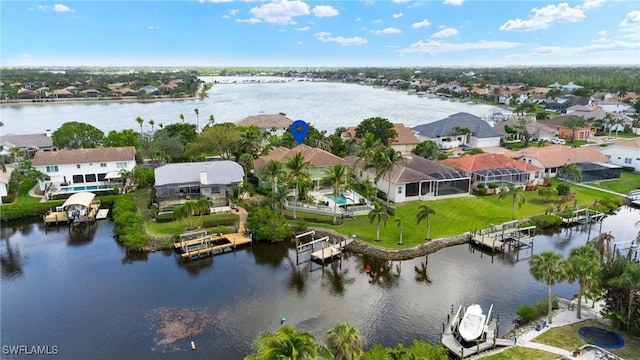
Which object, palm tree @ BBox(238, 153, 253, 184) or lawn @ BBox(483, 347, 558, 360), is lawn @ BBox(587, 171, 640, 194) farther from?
palm tree @ BBox(238, 153, 253, 184)

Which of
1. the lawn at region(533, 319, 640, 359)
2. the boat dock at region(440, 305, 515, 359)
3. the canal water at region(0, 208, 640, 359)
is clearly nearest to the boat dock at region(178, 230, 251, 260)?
the canal water at region(0, 208, 640, 359)

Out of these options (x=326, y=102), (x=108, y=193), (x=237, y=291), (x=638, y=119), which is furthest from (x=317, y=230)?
(x=326, y=102)

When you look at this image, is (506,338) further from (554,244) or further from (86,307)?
(86,307)

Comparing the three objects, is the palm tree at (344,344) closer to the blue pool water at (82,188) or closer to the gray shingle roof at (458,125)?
the blue pool water at (82,188)

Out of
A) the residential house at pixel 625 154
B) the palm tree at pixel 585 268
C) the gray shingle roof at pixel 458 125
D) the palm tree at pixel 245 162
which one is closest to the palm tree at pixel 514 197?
the palm tree at pixel 585 268

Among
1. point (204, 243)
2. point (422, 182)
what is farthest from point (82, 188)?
point (422, 182)

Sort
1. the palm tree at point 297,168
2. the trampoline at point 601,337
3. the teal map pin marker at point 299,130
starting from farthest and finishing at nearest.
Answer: the teal map pin marker at point 299,130
the palm tree at point 297,168
the trampoline at point 601,337
